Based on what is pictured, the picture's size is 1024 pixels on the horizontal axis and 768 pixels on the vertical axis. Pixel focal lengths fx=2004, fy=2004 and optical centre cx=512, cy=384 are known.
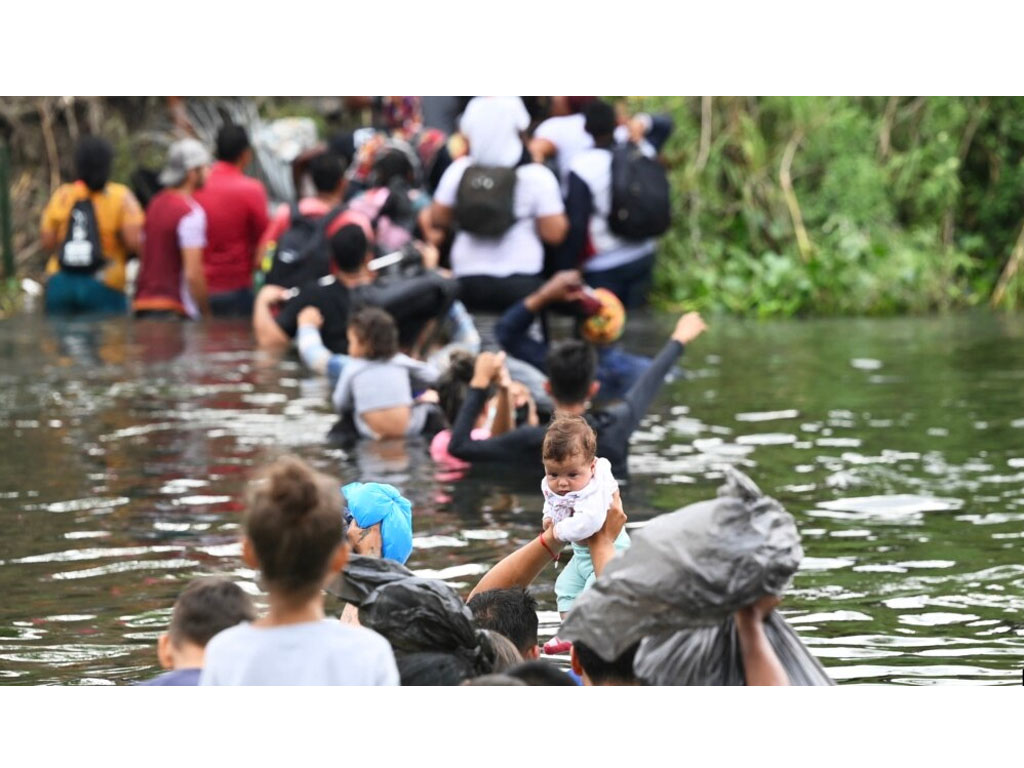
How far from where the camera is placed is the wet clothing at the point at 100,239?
689 inches

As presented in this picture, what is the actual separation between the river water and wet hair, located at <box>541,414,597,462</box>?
132 centimetres

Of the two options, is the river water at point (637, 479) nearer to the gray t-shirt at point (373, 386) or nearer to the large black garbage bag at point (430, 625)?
the gray t-shirt at point (373, 386)

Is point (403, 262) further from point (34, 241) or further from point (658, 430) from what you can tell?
point (34, 241)

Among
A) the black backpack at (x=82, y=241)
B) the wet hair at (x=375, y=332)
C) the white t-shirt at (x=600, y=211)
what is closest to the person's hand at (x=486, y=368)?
the wet hair at (x=375, y=332)

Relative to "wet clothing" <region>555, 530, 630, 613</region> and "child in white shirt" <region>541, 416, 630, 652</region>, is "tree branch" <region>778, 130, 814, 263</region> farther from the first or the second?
"child in white shirt" <region>541, 416, 630, 652</region>

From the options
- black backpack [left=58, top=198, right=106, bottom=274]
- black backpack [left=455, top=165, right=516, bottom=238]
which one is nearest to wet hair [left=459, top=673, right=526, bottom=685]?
black backpack [left=455, top=165, right=516, bottom=238]

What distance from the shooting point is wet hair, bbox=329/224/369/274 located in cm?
1273

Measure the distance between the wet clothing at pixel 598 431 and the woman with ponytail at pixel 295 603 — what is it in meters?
5.20

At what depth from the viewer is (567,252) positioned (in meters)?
15.1

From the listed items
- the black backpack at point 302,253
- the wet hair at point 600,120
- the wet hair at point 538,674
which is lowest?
the black backpack at point 302,253

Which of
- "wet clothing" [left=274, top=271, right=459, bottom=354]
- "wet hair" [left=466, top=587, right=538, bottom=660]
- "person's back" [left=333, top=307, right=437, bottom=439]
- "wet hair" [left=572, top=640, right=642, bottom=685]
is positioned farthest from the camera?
"wet clothing" [left=274, top=271, right=459, bottom=354]

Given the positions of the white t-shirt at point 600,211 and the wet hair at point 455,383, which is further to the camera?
the white t-shirt at point 600,211

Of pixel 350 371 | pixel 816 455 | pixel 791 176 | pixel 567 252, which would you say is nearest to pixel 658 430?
pixel 816 455
